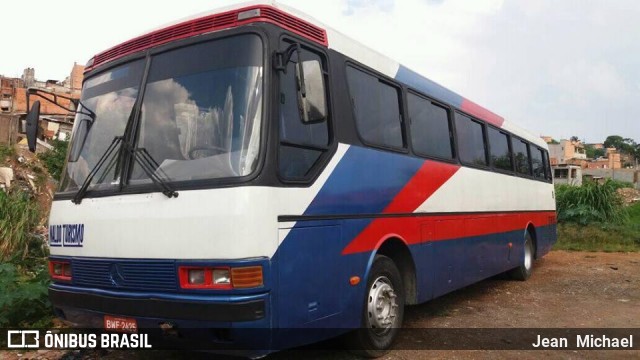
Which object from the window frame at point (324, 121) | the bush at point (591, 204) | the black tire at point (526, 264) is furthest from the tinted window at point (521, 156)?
the bush at point (591, 204)

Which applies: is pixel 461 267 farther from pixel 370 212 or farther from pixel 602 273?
pixel 602 273

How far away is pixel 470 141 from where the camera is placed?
780cm

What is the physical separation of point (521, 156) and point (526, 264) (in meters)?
2.17

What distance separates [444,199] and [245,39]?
3646 mm

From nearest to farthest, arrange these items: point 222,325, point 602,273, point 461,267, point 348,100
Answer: point 222,325 → point 348,100 → point 461,267 → point 602,273

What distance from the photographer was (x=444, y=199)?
21.7 ft

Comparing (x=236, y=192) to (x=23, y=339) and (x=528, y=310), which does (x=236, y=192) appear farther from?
(x=528, y=310)

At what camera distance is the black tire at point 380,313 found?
484 centimetres

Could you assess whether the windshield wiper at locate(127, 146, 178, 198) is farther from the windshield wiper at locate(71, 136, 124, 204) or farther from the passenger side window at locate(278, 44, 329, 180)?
the passenger side window at locate(278, 44, 329, 180)

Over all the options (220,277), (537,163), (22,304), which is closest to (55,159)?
(22,304)

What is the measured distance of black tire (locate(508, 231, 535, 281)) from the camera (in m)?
10.1

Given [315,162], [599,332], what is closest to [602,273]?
→ [599,332]

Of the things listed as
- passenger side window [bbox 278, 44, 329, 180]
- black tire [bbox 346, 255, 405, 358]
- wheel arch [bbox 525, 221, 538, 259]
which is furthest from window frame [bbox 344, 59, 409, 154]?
wheel arch [bbox 525, 221, 538, 259]

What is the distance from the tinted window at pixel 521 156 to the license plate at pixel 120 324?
8.05 meters
